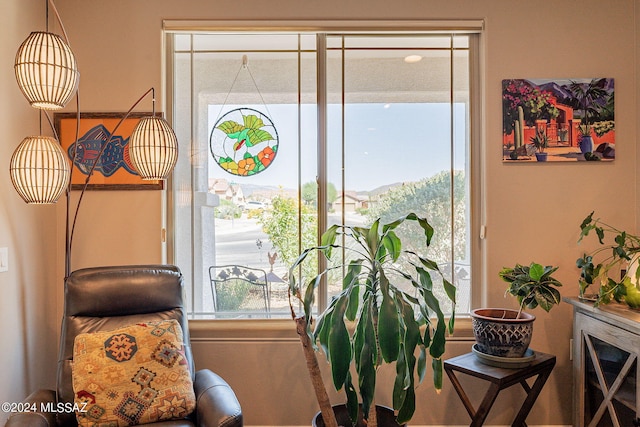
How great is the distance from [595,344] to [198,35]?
106 inches

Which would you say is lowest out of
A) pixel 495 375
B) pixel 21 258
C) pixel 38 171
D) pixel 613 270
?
pixel 495 375

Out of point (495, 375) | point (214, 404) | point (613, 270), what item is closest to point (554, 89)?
point (613, 270)

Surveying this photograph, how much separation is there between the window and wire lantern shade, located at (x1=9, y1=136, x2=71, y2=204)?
0.79m

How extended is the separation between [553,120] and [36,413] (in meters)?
2.85

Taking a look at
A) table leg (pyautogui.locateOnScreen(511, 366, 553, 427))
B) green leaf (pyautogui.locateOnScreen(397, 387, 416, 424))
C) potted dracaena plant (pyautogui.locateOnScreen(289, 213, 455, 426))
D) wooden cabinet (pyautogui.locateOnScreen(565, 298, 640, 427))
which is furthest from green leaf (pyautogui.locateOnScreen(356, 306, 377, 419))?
wooden cabinet (pyautogui.locateOnScreen(565, 298, 640, 427))

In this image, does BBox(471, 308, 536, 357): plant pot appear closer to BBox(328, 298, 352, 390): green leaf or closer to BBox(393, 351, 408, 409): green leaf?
BBox(393, 351, 408, 409): green leaf

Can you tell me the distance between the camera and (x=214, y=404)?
1699 millimetres

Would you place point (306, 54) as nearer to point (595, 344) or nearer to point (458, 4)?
point (458, 4)

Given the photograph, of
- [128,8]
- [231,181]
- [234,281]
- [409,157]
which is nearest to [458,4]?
[409,157]

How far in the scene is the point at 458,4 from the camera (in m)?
2.41

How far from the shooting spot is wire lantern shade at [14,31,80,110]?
1.48m

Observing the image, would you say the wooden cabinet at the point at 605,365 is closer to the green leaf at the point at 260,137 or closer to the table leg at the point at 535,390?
the table leg at the point at 535,390

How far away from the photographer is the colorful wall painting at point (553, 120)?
2395mm

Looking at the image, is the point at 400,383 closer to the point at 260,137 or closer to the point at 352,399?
→ the point at 352,399
